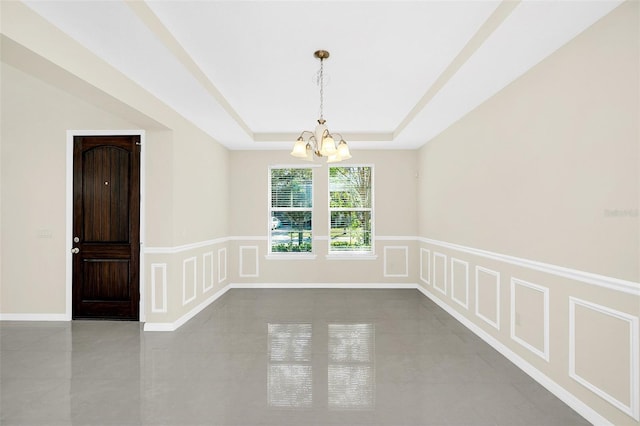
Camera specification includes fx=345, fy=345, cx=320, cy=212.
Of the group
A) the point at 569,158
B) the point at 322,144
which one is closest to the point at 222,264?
the point at 322,144

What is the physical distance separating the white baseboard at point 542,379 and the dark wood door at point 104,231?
4.15 metres

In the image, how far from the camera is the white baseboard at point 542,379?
7.35 ft

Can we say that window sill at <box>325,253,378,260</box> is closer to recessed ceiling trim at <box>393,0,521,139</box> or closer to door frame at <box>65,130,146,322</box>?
recessed ceiling trim at <box>393,0,521,139</box>

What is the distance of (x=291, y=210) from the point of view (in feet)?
21.5

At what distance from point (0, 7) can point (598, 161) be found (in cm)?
361

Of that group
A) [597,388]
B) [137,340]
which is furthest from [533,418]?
[137,340]

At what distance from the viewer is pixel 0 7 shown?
1871 mm

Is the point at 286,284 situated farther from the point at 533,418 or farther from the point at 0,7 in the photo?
the point at 0,7

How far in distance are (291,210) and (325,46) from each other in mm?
3970

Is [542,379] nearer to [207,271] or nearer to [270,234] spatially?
[207,271]

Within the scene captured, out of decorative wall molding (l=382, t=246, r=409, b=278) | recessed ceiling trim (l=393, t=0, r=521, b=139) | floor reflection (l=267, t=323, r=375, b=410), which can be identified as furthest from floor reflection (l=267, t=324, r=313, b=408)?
recessed ceiling trim (l=393, t=0, r=521, b=139)

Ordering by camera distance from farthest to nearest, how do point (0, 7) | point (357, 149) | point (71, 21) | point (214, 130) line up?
point (357, 149) → point (214, 130) → point (71, 21) → point (0, 7)

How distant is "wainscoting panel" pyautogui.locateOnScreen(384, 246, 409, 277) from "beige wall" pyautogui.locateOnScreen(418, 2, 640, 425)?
244 cm

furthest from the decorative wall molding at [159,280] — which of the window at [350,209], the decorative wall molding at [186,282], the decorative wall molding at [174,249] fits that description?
the window at [350,209]
